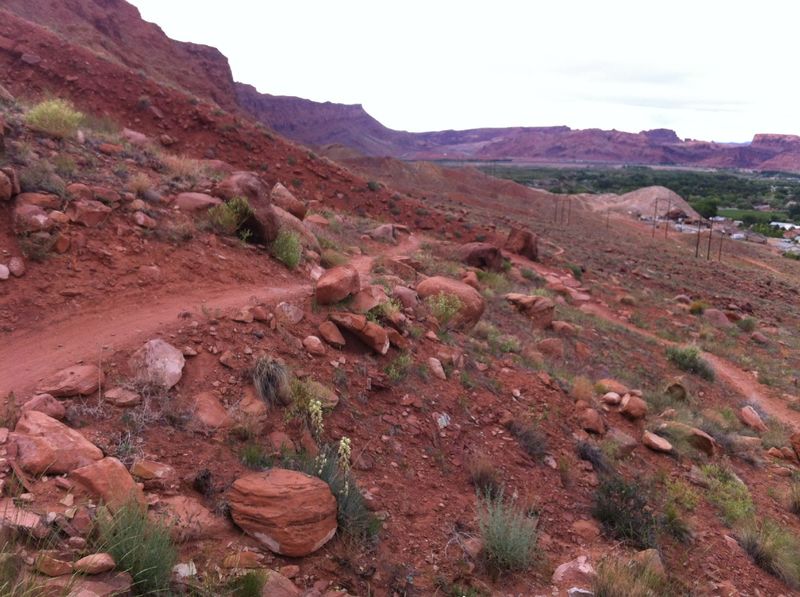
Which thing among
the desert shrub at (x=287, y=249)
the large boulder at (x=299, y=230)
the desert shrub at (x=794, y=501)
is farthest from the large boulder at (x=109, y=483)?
the desert shrub at (x=794, y=501)

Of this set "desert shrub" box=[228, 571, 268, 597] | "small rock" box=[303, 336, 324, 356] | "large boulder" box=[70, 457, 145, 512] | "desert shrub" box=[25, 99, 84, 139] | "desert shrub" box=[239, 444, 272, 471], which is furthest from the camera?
"desert shrub" box=[25, 99, 84, 139]

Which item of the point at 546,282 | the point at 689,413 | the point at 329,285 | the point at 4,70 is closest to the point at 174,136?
the point at 4,70

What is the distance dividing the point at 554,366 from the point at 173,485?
6.14 metres

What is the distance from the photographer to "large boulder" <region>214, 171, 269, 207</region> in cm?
791

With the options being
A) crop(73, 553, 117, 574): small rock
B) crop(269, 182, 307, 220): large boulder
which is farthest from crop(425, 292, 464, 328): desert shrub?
crop(73, 553, 117, 574): small rock

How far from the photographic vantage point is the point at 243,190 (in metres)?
7.94

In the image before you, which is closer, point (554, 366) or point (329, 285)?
point (329, 285)

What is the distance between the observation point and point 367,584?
344cm

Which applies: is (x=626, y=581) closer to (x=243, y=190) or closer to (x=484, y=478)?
(x=484, y=478)

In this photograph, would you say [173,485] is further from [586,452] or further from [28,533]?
[586,452]

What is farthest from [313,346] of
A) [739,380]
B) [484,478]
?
[739,380]

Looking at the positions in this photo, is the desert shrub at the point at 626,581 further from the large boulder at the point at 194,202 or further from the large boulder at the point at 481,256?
the large boulder at the point at 481,256

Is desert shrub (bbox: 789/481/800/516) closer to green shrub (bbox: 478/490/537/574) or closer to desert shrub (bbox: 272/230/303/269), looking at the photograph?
green shrub (bbox: 478/490/537/574)

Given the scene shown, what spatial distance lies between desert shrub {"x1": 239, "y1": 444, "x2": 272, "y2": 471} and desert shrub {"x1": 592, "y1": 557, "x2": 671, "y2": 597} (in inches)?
90.6
